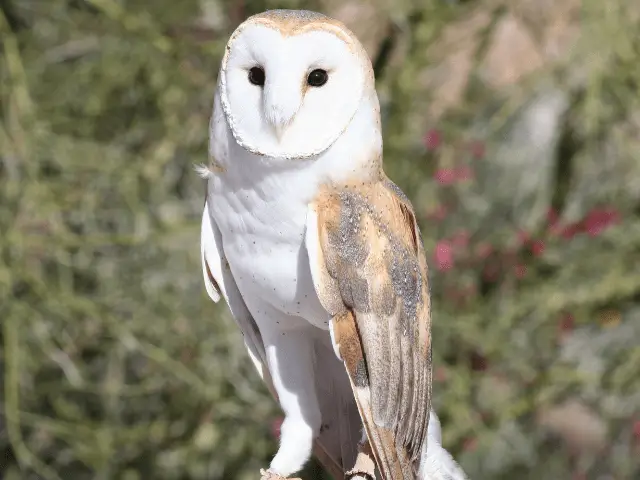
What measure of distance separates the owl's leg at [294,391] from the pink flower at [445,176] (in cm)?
119

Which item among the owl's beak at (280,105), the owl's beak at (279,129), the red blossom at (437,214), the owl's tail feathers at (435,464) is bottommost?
the red blossom at (437,214)

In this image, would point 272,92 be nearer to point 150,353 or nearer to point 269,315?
point 269,315

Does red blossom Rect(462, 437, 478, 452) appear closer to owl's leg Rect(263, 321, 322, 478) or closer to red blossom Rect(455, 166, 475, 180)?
red blossom Rect(455, 166, 475, 180)

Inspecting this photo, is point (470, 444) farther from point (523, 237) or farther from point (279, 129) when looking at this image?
point (279, 129)

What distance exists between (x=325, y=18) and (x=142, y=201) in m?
1.34

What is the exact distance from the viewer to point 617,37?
2061mm

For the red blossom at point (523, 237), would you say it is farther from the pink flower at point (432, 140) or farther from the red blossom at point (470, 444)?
the red blossom at point (470, 444)

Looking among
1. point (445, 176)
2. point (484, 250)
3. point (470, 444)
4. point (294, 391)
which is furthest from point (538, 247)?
point (294, 391)

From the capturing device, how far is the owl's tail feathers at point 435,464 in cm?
114

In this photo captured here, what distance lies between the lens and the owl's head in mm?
931

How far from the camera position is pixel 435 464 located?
1.16m

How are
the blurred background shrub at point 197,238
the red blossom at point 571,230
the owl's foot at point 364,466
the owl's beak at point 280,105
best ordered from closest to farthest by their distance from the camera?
the owl's beak at point 280,105
the owl's foot at point 364,466
the blurred background shrub at point 197,238
the red blossom at point 571,230

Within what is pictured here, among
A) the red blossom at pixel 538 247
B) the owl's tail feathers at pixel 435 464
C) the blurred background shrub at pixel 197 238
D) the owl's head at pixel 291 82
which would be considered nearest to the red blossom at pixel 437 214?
the blurred background shrub at pixel 197 238

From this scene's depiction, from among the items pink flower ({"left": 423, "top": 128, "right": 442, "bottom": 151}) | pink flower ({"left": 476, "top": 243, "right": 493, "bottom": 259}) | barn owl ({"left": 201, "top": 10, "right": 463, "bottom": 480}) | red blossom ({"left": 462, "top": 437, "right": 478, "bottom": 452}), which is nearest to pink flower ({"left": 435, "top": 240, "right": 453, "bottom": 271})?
pink flower ({"left": 476, "top": 243, "right": 493, "bottom": 259})
